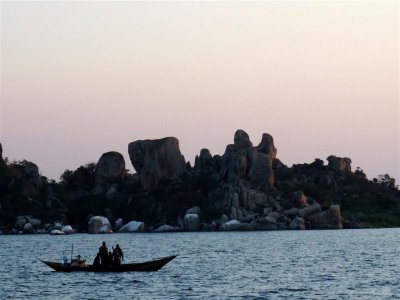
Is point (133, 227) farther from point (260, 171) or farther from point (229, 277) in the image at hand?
point (229, 277)

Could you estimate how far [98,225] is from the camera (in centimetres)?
17675

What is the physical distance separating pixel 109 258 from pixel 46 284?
24.0 feet

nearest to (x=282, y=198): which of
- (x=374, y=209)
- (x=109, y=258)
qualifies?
(x=374, y=209)

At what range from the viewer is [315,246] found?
11312cm

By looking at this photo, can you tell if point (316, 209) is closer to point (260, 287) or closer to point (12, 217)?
point (12, 217)

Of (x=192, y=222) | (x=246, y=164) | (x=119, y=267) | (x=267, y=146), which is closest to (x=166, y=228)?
(x=192, y=222)

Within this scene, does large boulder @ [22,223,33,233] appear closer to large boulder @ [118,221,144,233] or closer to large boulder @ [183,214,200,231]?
large boulder @ [118,221,144,233]

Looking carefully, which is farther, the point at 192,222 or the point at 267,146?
the point at 267,146

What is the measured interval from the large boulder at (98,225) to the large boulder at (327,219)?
36.3 m

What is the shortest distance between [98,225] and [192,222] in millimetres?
17555

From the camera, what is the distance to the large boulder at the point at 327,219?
582 feet

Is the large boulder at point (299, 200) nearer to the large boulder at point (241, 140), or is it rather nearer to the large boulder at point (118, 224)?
the large boulder at point (241, 140)

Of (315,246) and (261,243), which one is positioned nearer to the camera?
(315,246)

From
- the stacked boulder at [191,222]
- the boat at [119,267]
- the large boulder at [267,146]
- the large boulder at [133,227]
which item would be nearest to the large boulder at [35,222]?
the large boulder at [133,227]
